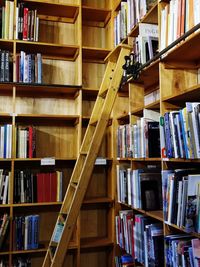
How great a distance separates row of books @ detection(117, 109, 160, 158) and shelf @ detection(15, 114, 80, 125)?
2.17 feet

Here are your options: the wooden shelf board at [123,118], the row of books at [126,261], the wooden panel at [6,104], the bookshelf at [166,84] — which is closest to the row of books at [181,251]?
the bookshelf at [166,84]

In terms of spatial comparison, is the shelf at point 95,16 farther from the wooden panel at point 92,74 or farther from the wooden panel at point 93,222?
the wooden panel at point 93,222

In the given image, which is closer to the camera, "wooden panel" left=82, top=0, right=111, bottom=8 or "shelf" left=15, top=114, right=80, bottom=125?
"shelf" left=15, top=114, right=80, bottom=125

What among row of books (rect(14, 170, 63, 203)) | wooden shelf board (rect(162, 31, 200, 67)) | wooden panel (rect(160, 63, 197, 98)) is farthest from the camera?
row of books (rect(14, 170, 63, 203))

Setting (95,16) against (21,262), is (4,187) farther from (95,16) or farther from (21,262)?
(95,16)

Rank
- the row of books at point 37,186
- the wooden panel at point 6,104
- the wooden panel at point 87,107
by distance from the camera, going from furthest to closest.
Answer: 1. the wooden panel at point 87,107
2. the wooden panel at point 6,104
3. the row of books at point 37,186

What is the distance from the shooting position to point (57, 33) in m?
3.00

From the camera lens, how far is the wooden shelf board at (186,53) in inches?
59.9

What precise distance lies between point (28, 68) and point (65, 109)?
22.1 inches

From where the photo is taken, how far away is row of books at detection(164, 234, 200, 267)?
1424 millimetres

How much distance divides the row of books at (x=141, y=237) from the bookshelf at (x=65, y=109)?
35 cm

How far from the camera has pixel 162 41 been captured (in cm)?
183

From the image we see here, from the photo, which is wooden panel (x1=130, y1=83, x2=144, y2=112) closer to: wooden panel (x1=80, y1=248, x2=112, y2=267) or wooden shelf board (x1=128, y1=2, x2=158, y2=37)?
wooden shelf board (x1=128, y1=2, x2=158, y2=37)

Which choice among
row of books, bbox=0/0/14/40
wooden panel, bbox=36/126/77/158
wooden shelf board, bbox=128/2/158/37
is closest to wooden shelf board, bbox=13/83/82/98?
wooden panel, bbox=36/126/77/158
